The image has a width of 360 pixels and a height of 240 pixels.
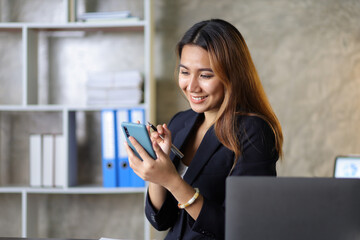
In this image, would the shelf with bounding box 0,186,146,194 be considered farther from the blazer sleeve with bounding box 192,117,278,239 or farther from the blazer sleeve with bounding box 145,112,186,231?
the blazer sleeve with bounding box 192,117,278,239

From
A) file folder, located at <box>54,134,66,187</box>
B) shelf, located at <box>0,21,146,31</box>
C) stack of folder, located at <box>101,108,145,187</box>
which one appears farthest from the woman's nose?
file folder, located at <box>54,134,66,187</box>

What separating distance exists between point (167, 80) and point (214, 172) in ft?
5.41

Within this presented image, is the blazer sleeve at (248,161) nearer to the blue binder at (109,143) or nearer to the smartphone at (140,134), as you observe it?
the smartphone at (140,134)

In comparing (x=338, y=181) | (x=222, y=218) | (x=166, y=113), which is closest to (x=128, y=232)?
(x=166, y=113)

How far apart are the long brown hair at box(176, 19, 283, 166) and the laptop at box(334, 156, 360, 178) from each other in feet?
4.45

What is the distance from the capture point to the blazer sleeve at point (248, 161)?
4.32ft

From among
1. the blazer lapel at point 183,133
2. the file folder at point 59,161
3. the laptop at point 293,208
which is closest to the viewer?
the laptop at point 293,208

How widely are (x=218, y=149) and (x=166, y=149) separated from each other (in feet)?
0.62

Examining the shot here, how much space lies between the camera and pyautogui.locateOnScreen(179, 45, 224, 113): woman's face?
4.97ft

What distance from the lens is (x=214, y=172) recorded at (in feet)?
4.92

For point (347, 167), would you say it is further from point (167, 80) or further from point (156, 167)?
point (156, 167)

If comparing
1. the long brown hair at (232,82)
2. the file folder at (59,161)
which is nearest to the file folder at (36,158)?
the file folder at (59,161)

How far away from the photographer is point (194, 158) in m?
1.54

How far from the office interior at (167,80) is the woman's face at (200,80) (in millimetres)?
1493
